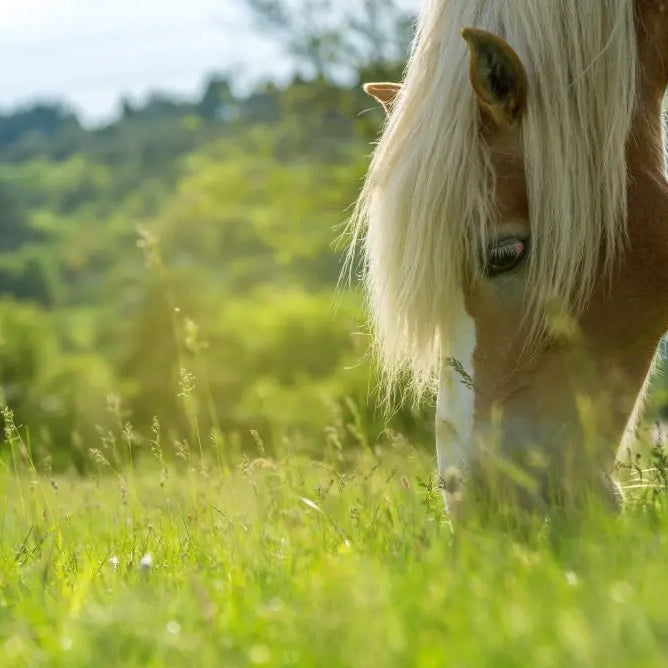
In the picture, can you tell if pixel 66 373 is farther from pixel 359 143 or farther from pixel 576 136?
pixel 576 136

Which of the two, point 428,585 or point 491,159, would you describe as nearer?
point 428,585

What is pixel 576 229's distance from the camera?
2.76 metres

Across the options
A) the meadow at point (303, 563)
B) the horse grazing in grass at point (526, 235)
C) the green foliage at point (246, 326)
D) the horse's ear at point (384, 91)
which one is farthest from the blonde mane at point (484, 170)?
the green foliage at point (246, 326)

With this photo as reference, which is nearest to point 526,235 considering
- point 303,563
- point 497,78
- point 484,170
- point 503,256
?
point 503,256

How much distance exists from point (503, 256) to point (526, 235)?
100mm

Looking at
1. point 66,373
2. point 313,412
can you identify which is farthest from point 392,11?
point 66,373

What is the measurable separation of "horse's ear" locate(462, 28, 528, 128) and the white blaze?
53 centimetres

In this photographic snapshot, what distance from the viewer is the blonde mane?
274 centimetres

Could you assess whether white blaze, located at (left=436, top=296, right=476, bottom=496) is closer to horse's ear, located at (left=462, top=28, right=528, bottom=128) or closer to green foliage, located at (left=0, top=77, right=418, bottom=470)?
horse's ear, located at (left=462, top=28, right=528, bottom=128)

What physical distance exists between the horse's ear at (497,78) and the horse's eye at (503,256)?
13.7 inches

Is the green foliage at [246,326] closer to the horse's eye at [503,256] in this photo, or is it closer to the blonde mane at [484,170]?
the blonde mane at [484,170]

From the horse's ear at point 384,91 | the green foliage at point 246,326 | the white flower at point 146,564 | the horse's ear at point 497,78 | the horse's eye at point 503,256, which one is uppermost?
the horse's ear at point 497,78

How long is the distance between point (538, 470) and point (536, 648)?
3.29 ft

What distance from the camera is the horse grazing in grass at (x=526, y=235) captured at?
2604 millimetres
